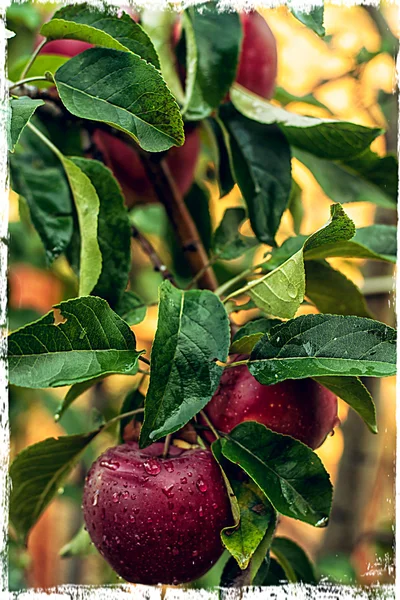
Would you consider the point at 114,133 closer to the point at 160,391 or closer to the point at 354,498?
the point at 160,391

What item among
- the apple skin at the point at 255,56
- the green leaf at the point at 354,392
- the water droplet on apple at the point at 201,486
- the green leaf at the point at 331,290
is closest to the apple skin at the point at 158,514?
the water droplet on apple at the point at 201,486

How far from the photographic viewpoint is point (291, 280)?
1.47 ft

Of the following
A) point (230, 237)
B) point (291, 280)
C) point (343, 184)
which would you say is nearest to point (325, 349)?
point (291, 280)

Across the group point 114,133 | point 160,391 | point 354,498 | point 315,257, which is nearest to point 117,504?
point 160,391

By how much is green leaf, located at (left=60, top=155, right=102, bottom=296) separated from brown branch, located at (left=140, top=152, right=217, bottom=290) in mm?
151

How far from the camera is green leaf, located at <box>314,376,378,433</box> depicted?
459 millimetres

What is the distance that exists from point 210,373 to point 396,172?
0.37m

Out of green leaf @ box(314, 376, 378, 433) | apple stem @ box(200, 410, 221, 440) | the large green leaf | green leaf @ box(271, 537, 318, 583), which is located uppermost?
the large green leaf

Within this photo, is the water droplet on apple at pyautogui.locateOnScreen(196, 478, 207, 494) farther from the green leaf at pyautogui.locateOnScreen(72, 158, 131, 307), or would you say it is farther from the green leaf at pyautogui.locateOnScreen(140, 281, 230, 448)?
the green leaf at pyautogui.locateOnScreen(72, 158, 131, 307)

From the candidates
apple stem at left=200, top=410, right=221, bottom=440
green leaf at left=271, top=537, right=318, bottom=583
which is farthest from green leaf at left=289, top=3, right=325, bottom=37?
green leaf at left=271, top=537, right=318, bottom=583

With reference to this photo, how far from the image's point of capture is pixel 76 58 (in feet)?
1.50

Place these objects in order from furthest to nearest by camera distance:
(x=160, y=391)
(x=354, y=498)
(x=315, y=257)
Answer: (x=354, y=498) < (x=315, y=257) < (x=160, y=391)

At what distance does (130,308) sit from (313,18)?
285 mm

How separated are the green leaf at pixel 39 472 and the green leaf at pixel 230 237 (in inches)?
9.1
